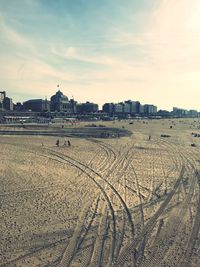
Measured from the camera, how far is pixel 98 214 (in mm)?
16047

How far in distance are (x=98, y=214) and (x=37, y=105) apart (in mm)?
165998

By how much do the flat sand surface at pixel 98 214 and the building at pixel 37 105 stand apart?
496 feet

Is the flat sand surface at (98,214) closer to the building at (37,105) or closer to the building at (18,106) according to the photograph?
the building at (37,105)

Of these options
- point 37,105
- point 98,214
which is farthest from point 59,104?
point 98,214

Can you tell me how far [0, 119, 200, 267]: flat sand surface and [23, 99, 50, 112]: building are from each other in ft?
496

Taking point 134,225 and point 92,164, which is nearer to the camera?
point 134,225

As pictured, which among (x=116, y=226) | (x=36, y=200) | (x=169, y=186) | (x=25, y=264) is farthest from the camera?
(x=169, y=186)

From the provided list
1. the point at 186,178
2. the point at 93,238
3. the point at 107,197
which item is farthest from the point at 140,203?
the point at 186,178

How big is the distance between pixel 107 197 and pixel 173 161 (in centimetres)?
1439

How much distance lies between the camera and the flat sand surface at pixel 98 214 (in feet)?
39.9

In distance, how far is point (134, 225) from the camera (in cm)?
1490

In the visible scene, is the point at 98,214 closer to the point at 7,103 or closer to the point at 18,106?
the point at 7,103

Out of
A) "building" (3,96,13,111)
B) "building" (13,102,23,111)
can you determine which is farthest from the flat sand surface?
"building" (13,102,23,111)

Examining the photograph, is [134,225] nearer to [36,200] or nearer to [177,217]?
[177,217]
